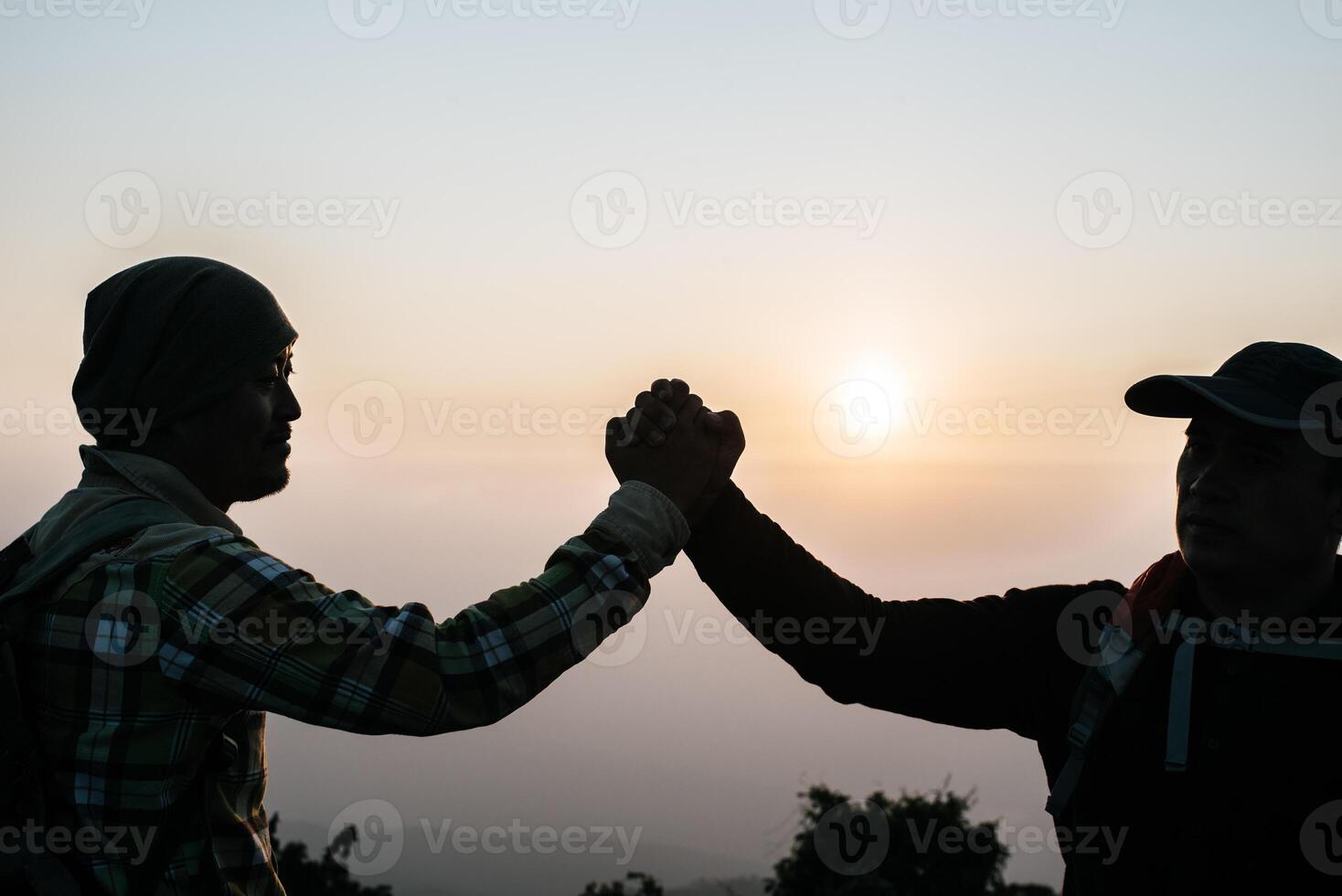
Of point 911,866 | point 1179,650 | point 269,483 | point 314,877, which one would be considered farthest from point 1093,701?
point 314,877

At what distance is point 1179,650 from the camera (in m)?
3.42

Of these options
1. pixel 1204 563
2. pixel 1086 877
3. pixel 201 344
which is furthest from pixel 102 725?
pixel 1204 563

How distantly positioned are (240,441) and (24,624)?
660 millimetres

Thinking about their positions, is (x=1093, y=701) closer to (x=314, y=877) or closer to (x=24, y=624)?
(x=24, y=624)

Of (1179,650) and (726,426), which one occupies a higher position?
(726,426)

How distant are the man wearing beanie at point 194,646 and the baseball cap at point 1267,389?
182 cm

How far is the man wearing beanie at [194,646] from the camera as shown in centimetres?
254

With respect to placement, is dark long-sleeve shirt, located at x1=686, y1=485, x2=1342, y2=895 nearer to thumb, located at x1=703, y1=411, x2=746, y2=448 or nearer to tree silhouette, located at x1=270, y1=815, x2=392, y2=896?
thumb, located at x1=703, y1=411, x2=746, y2=448

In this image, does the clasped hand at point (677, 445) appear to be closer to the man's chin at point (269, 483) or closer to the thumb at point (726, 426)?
the thumb at point (726, 426)

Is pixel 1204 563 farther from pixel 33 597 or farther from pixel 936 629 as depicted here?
pixel 33 597

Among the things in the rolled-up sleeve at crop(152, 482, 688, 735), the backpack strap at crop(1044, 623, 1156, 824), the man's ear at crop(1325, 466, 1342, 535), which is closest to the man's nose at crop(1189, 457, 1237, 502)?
the man's ear at crop(1325, 466, 1342, 535)

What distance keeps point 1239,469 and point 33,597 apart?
3.25 meters

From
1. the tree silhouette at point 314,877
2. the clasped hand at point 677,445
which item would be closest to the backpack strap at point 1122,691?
the clasped hand at point 677,445

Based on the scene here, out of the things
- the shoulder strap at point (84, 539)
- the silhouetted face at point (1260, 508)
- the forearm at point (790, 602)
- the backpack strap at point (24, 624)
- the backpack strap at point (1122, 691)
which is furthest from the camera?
the forearm at point (790, 602)
